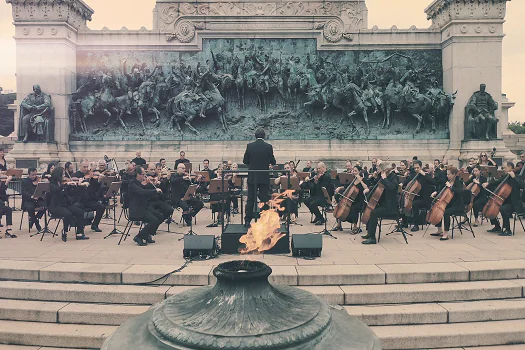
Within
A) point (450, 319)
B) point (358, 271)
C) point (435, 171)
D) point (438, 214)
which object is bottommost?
point (450, 319)

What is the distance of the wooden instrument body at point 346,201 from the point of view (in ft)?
31.8

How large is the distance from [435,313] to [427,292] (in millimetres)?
455

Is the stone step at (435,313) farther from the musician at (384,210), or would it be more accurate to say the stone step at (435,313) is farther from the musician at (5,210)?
the musician at (5,210)

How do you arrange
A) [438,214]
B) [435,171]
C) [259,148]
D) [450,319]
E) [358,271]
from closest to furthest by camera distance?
[450,319] < [358,271] < [259,148] < [438,214] < [435,171]

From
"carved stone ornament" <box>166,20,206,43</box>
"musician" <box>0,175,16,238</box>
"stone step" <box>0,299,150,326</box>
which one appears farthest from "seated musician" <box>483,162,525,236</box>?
"carved stone ornament" <box>166,20,206,43</box>

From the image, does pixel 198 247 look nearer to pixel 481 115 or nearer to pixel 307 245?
pixel 307 245

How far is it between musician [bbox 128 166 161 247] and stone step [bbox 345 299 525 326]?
5.03 meters

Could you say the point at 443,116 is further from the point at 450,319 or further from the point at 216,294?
the point at 216,294

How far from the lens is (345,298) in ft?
20.2

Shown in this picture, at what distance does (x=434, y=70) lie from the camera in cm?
2059

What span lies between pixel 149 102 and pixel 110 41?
3.84 metres

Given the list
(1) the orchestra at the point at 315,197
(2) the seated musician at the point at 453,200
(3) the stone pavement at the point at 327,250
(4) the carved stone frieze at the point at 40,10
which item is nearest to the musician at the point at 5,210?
(1) the orchestra at the point at 315,197

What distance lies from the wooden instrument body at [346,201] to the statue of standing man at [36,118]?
15.6m

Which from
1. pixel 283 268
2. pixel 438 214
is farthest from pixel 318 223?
pixel 283 268
